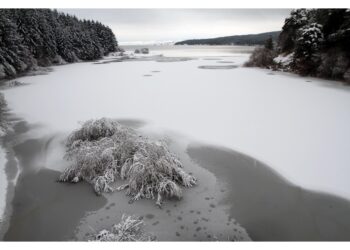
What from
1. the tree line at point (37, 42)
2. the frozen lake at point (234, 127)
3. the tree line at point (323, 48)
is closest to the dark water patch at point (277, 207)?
the frozen lake at point (234, 127)

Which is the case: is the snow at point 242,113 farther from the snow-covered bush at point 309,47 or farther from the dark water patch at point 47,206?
the dark water patch at point 47,206


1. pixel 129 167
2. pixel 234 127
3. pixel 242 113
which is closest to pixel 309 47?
pixel 242 113

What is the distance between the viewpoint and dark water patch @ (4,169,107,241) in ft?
14.1

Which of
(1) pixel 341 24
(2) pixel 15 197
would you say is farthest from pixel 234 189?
(1) pixel 341 24

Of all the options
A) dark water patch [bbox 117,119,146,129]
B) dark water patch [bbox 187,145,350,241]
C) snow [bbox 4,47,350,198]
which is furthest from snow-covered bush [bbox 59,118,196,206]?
snow [bbox 4,47,350,198]

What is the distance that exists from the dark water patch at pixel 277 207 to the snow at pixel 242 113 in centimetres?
41

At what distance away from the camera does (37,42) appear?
32562 millimetres

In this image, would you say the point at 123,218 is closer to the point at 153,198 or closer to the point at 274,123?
the point at 153,198

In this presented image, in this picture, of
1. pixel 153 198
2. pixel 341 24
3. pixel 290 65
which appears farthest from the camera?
pixel 290 65

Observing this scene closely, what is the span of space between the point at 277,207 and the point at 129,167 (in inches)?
128

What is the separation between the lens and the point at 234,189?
214 inches

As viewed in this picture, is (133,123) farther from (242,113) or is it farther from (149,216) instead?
(149,216)

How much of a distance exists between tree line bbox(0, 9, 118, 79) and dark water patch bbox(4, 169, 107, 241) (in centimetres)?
2064
